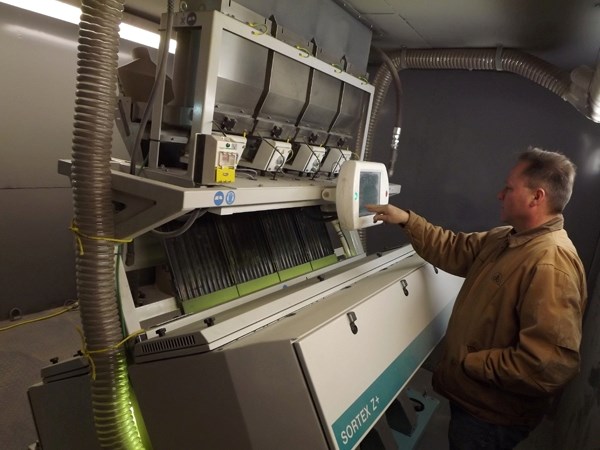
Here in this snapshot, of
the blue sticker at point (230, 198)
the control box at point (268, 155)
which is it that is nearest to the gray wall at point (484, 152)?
the control box at point (268, 155)

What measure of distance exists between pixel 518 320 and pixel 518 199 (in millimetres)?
449

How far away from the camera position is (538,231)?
1.56 m

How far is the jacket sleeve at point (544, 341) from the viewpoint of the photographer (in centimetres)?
135

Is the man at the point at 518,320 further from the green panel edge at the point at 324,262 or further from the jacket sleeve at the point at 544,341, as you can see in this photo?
the green panel edge at the point at 324,262

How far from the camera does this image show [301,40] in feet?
5.91

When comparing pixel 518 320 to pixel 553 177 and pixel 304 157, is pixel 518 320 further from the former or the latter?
pixel 304 157

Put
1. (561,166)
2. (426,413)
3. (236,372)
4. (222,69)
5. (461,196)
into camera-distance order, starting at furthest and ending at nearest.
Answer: (461,196)
(426,413)
(561,166)
(222,69)
(236,372)

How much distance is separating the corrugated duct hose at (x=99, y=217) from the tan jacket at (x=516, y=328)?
1.17 metres

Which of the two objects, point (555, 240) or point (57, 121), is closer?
point (555, 240)

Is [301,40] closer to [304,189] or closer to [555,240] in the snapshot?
[304,189]

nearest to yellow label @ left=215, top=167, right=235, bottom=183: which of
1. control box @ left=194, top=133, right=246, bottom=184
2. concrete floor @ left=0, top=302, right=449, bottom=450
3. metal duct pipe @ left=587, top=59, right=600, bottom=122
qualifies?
control box @ left=194, top=133, right=246, bottom=184

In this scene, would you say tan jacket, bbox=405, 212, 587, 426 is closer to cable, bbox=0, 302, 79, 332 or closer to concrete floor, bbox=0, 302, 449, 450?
concrete floor, bbox=0, 302, 449, 450

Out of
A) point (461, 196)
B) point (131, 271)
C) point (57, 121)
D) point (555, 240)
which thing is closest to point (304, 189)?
point (131, 271)

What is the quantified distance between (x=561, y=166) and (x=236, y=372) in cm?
136
